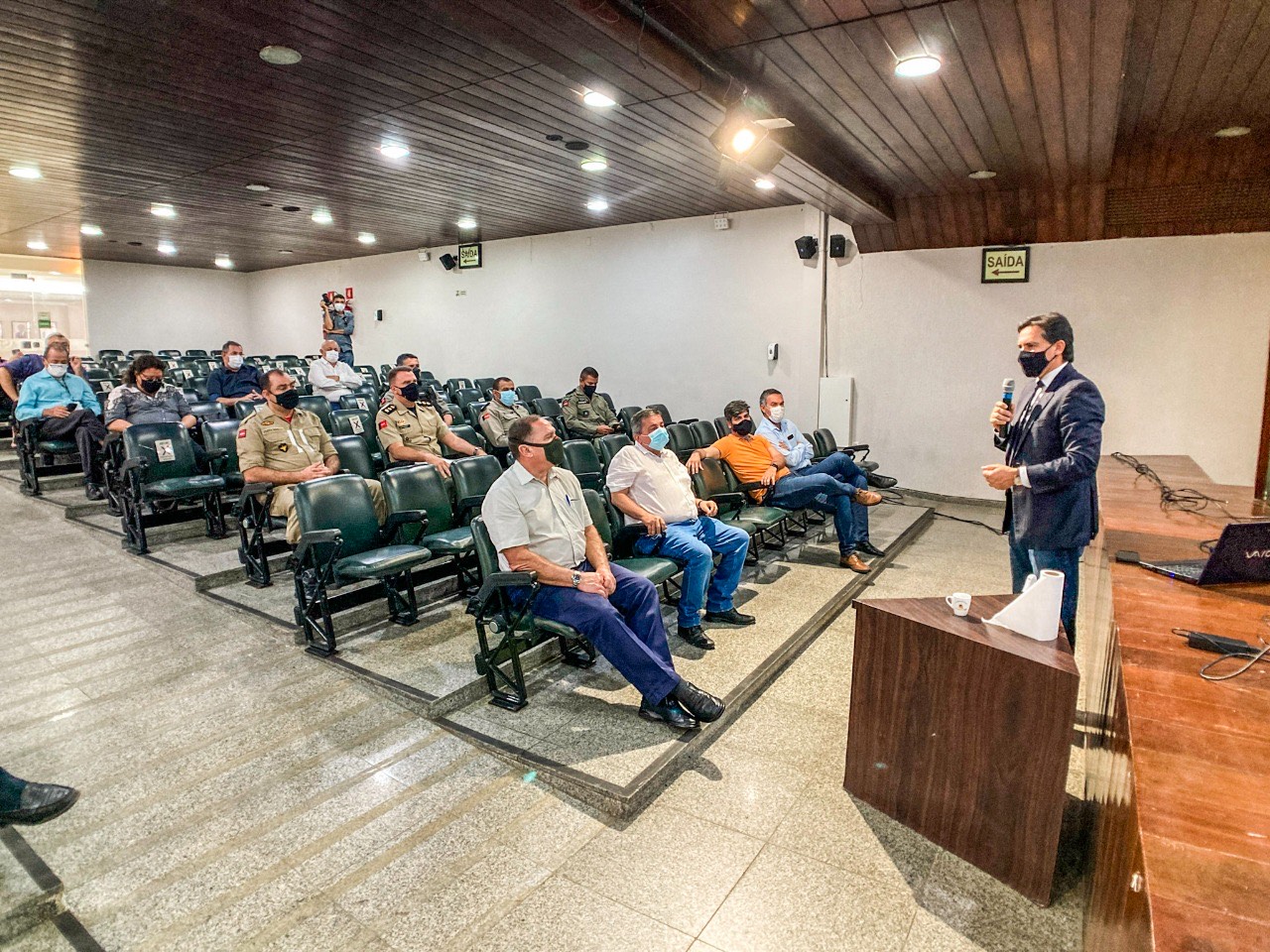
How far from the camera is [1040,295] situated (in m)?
7.05

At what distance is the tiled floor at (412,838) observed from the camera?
195 centimetres

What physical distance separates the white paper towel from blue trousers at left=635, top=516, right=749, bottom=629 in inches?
71.1

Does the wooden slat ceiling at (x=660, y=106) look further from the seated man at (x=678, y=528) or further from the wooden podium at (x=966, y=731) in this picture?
the wooden podium at (x=966, y=731)

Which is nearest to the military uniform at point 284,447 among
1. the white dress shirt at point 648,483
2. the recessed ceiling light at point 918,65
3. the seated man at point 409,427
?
the seated man at point 409,427

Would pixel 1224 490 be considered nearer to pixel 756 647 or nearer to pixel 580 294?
pixel 756 647

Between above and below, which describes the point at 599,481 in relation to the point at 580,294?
below

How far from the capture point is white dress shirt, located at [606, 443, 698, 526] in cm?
396

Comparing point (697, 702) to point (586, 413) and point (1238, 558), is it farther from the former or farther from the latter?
point (586, 413)

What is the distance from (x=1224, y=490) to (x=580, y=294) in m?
7.99

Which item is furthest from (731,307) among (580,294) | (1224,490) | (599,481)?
(1224,490)

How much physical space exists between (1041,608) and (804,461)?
11.6 feet

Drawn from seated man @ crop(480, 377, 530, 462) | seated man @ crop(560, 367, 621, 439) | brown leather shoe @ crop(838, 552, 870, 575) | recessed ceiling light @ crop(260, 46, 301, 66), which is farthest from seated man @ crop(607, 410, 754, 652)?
seated man @ crop(560, 367, 621, 439)

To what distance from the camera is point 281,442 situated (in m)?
4.55

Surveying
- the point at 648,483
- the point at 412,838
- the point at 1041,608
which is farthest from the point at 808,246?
the point at 412,838
